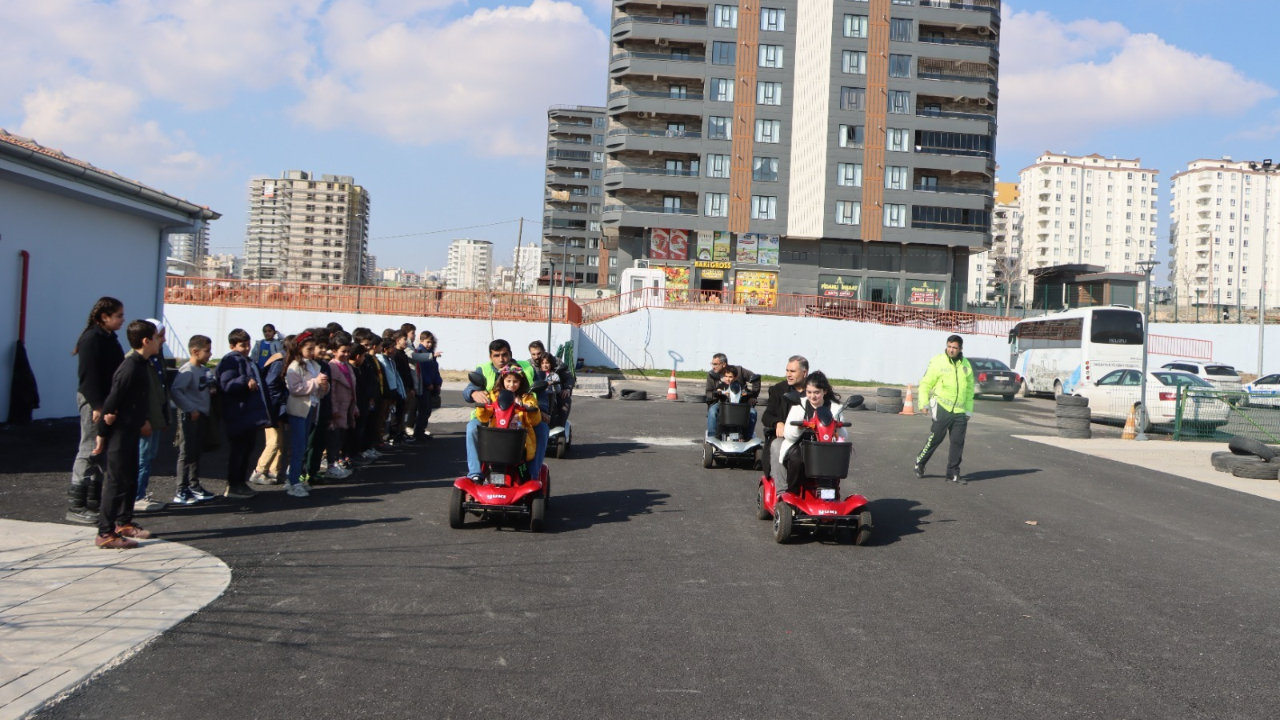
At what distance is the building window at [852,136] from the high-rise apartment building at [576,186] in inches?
2493

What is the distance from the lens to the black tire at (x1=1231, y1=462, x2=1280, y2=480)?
592 inches

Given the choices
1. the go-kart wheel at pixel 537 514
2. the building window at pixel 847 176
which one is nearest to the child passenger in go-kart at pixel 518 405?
the go-kart wheel at pixel 537 514

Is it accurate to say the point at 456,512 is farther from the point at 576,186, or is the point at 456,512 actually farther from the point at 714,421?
the point at 576,186

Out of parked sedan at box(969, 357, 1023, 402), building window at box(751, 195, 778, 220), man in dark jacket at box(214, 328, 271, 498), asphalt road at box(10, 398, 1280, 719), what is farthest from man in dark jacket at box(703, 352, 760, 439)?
building window at box(751, 195, 778, 220)

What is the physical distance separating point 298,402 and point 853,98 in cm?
5998

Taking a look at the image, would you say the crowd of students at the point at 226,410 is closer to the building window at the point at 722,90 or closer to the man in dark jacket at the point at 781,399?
the man in dark jacket at the point at 781,399

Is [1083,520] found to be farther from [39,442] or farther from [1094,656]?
[39,442]

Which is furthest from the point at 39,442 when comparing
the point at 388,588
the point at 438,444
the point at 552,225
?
the point at 552,225

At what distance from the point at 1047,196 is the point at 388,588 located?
15667 centimetres

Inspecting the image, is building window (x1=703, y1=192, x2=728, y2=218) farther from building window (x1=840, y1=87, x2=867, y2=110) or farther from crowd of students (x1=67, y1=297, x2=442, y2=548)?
crowd of students (x1=67, y1=297, x2=442, y2=548)

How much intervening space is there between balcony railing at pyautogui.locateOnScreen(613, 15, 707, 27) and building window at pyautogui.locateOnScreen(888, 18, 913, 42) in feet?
40.6

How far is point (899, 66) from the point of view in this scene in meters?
64.9

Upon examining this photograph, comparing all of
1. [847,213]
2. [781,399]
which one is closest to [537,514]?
[781,399]

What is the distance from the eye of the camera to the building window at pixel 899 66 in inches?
Result: 2552
